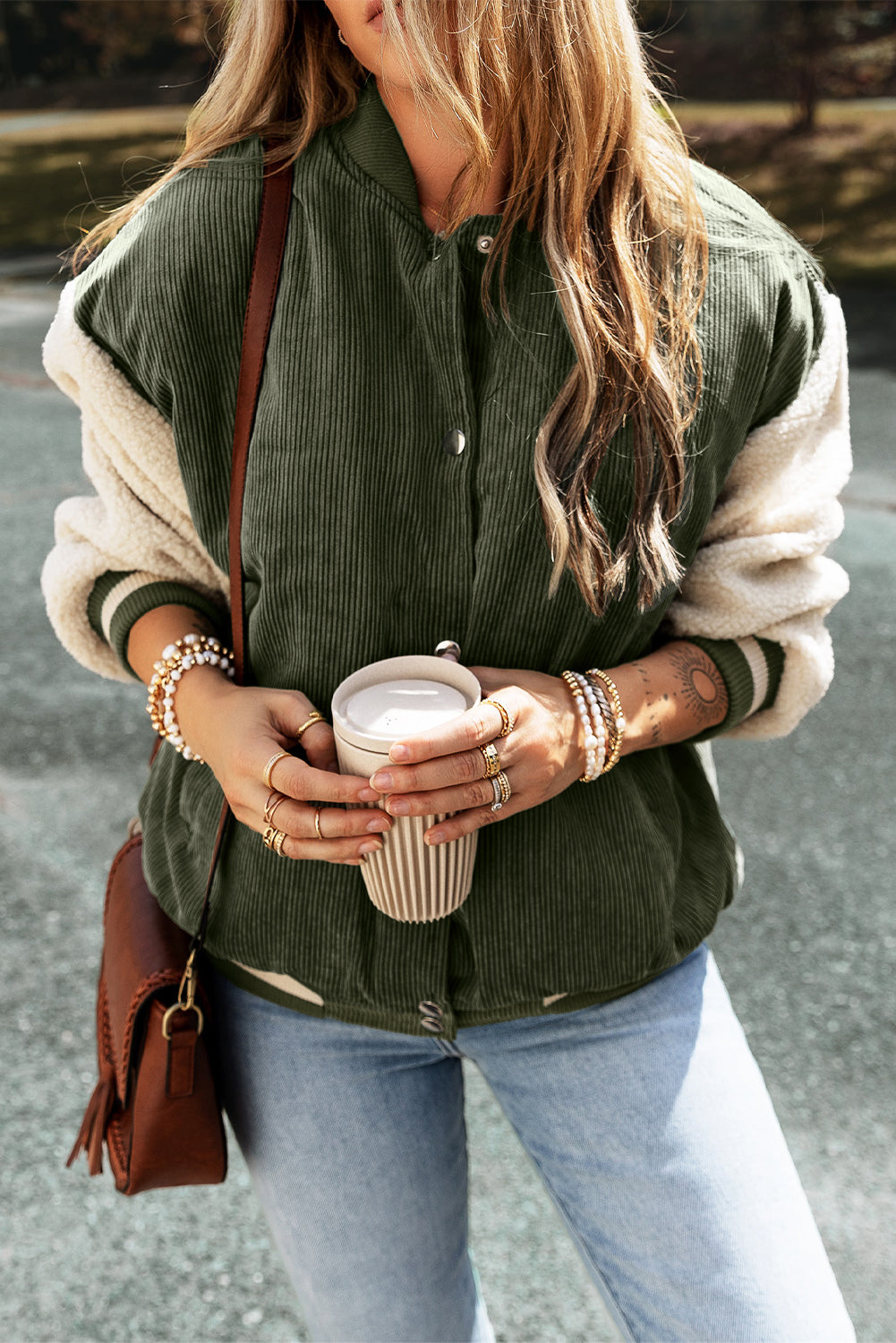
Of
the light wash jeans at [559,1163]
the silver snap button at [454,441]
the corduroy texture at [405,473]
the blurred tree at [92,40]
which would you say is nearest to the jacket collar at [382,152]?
the corduroy texture at [405,473]

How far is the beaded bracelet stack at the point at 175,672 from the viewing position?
4.78ft

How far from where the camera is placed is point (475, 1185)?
239 centimetres

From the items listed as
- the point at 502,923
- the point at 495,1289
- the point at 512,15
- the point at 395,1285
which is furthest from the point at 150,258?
the point at 495,1289

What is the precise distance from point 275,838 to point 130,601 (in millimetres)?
434

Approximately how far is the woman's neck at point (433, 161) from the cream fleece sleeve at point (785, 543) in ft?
1.31

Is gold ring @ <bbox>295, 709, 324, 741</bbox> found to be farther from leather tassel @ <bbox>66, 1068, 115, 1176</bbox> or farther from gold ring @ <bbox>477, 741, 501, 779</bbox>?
leather tassel @ <bbox>66, 1068, 115, 1176</bbox>

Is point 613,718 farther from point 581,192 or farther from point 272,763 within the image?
point 581,192

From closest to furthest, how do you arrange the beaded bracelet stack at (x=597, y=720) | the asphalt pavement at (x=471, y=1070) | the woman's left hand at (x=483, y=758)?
the woman's left hand at (x=483, y=758), the beaded bracelet stack at (x=597, y=720), the asphalt pavement at (x=471, y=1070)

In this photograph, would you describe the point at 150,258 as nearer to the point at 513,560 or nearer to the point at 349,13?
the point at 349,13

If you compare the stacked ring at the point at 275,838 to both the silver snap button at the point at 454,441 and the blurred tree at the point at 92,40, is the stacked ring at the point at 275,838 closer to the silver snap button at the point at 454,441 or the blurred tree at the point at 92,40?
the silver snap button at the point at 454,441

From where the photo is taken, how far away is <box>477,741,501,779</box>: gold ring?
1185mm

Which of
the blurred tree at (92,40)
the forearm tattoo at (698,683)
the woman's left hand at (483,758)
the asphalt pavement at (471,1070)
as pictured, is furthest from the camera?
the blurred tree at (92,40)

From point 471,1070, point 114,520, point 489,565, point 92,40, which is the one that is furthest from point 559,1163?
point 92,40

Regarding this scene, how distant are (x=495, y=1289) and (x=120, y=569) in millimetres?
1485
